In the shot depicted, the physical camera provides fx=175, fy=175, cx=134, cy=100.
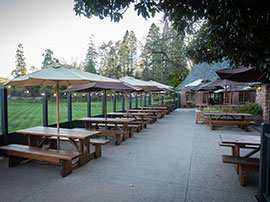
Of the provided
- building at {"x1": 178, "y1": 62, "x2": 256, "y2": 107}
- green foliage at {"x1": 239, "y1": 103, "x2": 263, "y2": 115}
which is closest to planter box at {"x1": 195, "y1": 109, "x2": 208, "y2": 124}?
green foliage at {"x1": 239, "y1": 103, "x2": 263, "y2": 115}

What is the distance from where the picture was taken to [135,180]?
11.3 ft

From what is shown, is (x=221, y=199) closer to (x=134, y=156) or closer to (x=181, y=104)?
(x=134, y=156)

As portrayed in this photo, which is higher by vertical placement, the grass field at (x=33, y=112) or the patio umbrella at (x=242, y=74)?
the patio umbrella at (x=242, y=74)

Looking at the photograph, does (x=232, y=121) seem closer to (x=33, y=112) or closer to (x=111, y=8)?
(x=111, y=8)

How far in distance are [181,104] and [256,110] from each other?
15736mm

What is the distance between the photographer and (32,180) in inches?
137

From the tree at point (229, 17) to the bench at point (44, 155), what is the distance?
279 centimetres

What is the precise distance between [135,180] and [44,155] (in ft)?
6.54

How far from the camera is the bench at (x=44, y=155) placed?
3.60 meters

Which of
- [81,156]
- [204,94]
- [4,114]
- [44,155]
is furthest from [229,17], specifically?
[204,94]

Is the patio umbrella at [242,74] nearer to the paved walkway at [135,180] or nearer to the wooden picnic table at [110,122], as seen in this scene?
the paved walkway at [135,180]

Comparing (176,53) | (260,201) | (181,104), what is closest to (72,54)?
(176,53)

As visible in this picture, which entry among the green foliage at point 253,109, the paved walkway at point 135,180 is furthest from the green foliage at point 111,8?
the green foliage at point 253,109

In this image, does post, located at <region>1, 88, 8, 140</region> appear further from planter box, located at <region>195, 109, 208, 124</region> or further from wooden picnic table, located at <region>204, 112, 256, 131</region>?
planter box, located at <region>195, 109, 208, 124</region>
